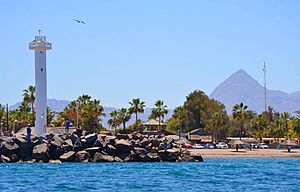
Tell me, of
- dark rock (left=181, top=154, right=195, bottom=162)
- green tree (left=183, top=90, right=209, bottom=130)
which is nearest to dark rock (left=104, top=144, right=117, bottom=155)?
dark rock (left=181, top=154, right=195, bottom=162)

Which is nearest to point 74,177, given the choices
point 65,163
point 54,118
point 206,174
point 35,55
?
point 206,174

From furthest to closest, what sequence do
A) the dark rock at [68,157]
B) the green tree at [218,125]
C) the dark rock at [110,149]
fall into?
the green tree at [218,125] < the dark rock at [110,149] < the dark rock at [68,157]

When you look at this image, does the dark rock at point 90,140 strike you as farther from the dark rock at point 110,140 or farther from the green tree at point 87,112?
the green tree at point 87,112

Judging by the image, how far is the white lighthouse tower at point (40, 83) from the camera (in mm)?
72438

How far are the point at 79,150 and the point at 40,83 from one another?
511 inches

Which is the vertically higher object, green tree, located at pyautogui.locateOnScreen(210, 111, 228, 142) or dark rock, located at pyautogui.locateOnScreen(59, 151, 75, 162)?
green tree, located at pyautogui.locateOnScreen(210, 111, 228, 142)

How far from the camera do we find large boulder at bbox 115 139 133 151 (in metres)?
62.3

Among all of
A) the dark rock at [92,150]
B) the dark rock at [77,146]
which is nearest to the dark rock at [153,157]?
the dark rock at [92,150]

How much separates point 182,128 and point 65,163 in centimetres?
6756

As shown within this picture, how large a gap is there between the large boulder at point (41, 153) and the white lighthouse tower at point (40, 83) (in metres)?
11.9

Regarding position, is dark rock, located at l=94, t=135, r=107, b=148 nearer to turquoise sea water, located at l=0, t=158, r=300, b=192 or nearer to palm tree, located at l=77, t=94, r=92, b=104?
turquoise sea water, located at l=0, t=158, r=300, b=192

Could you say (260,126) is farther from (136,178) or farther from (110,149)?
(136,178)

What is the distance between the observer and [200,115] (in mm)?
124125

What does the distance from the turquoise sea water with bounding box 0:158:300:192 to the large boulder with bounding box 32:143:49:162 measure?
3.31m
